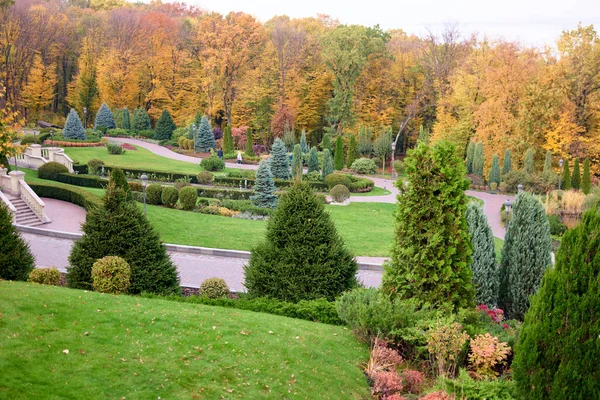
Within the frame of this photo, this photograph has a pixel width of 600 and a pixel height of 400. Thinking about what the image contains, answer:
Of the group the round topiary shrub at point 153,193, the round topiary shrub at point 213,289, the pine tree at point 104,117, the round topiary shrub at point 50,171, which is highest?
the pine tree at point 104,117

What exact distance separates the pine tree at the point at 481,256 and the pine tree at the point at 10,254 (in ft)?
31.3

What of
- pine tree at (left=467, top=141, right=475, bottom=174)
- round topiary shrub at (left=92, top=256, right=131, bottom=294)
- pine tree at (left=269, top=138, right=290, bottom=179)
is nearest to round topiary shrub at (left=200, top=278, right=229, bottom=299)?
round topiary shrub at (left=92, top=256, right=131, bottom=294)

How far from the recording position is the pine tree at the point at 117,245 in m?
12.4

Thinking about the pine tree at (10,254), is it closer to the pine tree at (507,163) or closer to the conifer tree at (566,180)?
the conifer tree at (566,180)

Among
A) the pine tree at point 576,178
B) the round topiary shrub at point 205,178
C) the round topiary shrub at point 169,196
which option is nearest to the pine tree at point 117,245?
the round topiary shrub at point 169,196

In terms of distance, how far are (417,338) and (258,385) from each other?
2.81 metres

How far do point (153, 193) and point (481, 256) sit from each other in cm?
1721

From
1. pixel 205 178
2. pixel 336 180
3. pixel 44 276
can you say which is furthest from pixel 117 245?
pixel 336 180

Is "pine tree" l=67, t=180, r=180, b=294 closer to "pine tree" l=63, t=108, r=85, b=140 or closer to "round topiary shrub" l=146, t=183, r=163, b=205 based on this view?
"round topiary shrub" l=146, t=183, r=163, b=205

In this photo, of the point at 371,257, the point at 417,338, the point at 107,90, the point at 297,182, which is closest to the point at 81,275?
the point at 297,182

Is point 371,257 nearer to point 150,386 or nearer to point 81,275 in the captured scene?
point 81,275

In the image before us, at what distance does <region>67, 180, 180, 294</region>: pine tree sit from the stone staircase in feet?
33.9

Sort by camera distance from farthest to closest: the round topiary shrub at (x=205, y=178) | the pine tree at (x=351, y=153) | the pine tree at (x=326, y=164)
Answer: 1. the pine tree at (x=351, y=153)
2. the pine tree at (x=326, y=164)
3. the round topiary shrub at (x=205, y=178)

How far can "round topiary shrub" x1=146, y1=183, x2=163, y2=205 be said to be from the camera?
26.1 m
